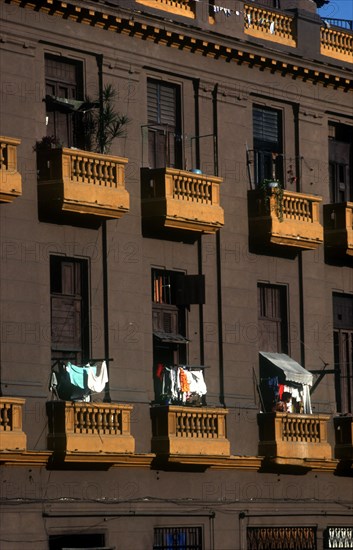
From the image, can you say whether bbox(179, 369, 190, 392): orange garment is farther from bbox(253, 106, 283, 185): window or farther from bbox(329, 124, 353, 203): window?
bbox(329, 124, 353, 203): window

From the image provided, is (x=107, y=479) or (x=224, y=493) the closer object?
(x=107, y=479)

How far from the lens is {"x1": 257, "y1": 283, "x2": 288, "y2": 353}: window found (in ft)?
149

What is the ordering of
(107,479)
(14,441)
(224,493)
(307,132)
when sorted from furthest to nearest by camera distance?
(307,132) → (224,493) → (107,479) → (14,441)

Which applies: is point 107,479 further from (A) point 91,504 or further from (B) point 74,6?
(B) point 74,6

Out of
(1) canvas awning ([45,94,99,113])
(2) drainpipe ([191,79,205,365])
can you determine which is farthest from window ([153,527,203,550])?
(1) canvas awning ([45,94,99,113])

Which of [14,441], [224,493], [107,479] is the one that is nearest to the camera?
[14,441]

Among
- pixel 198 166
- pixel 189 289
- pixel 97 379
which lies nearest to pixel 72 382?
pixel 97 379

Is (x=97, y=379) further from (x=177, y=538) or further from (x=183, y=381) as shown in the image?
(x=177, y=538)

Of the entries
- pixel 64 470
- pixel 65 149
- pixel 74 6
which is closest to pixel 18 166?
pixel 65 149

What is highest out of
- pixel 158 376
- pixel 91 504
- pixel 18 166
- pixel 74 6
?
pixel 74 6

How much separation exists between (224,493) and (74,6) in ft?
38.2

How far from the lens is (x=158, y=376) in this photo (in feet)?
139

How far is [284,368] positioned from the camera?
4419 centimetres

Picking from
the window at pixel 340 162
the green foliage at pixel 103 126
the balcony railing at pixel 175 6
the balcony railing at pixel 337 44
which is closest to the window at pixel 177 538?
the green foliage at pixel 103 126
